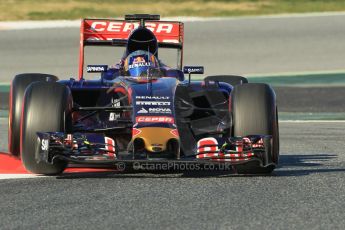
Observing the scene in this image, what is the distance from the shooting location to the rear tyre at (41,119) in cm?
890

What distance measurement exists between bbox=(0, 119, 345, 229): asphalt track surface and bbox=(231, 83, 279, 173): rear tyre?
197 millimetres

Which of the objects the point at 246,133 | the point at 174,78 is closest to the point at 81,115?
the point at 174,78

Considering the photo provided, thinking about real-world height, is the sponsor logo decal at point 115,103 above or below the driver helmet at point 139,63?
below

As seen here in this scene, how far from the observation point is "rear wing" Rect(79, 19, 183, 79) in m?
12.6

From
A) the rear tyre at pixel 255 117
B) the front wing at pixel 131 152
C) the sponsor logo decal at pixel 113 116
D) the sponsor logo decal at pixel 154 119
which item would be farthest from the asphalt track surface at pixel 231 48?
the front wing at pixel 131 152

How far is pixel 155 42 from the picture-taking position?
37.2 feet

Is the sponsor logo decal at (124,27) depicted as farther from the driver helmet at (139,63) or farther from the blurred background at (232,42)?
the blurred background at (232,42)

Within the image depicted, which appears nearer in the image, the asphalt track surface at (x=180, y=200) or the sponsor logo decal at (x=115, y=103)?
the asphalt track surface at (x=180, y=200)

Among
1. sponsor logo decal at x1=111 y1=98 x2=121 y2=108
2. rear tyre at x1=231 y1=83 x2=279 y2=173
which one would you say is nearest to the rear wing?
sponsor logo decal at x1=111 y1=98 x2=121 y2=108

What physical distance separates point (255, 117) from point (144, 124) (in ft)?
3.07

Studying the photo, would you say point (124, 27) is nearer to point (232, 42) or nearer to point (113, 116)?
point (113, 116)

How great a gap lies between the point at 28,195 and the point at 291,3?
794 inches

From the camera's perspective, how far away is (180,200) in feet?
25.2

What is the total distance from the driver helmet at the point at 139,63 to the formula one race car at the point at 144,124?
0.02 meters
